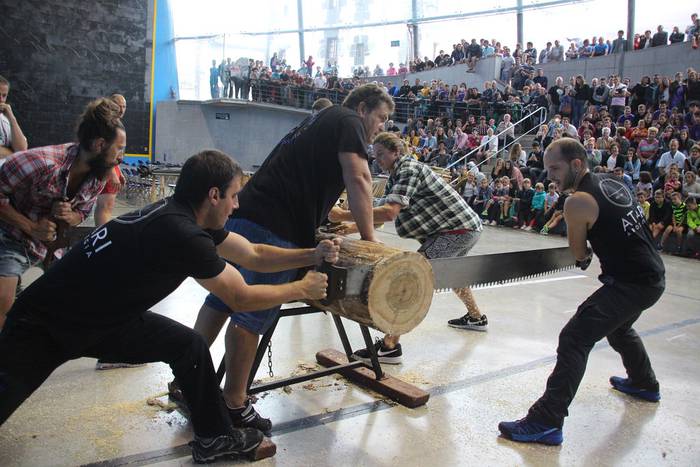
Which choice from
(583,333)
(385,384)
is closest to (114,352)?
(385,384)

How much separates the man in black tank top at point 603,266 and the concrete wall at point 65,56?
1669 centimetres

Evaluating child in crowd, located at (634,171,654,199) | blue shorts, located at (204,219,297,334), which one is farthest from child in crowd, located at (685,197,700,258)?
blue shorts, located at (204,219,297,334)

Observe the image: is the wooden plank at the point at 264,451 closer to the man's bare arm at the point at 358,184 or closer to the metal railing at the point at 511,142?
the man's bare arm at the point at 358,184

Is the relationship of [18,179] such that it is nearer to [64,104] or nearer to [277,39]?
[64,104]

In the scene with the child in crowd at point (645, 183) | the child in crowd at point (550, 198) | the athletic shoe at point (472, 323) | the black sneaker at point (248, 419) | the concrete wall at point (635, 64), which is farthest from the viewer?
the concrete wall at point (635, 64)

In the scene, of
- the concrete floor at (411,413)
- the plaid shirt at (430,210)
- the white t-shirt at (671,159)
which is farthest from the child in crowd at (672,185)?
the plaid shirt at (430,210)

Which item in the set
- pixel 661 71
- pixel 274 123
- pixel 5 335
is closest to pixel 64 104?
pixel 274 123

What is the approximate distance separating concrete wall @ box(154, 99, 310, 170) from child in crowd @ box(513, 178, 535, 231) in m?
13.3

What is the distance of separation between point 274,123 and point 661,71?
14.8 meters

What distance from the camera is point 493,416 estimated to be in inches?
136

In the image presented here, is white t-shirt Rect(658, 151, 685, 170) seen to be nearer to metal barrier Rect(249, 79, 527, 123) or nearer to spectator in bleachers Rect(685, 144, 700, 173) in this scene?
spectator in bleachers Rect(685, 144, 700, 173)

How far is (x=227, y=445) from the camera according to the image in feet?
8.82

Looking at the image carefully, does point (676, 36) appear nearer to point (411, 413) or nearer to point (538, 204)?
point (538, 204)

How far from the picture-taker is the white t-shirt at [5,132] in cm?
500
